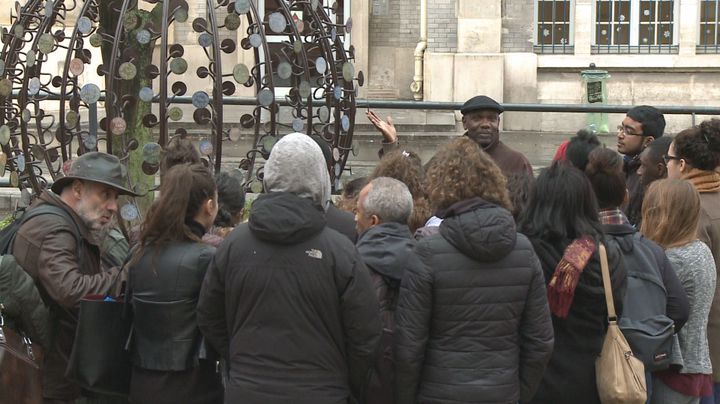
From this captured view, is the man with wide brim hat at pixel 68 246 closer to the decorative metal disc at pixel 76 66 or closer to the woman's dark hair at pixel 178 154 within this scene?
the woman's dark hair at pixel 178 154

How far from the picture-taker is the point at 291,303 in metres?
4.00

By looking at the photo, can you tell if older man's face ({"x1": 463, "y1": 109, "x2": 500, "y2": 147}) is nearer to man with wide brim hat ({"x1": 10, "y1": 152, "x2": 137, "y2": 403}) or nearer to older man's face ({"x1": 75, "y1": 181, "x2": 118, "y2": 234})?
man with wide brim hat ({"x1": 10, "y1": 152, "x2": 137, "y2": 403})

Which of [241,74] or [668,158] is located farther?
[668,158]

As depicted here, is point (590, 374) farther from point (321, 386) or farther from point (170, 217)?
point (170, 217)

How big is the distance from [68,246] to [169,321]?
543 millimetres

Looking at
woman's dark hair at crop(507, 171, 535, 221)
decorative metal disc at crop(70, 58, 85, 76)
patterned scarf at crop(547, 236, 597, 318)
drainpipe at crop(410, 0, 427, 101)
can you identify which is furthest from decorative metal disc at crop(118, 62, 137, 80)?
drainpipe at crop(410, 0, 427, 101)

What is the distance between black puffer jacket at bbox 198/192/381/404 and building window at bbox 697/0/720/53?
1417 centimetres

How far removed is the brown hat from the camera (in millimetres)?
4617

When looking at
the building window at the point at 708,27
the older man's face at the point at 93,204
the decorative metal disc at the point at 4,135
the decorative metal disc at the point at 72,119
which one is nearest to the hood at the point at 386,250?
the older man's face at the point at 93,204

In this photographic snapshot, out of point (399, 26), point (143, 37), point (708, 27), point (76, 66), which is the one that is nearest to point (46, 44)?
point (76, 66)

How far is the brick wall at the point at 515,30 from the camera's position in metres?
16.8

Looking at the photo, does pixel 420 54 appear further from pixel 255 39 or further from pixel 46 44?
pixel 46 44

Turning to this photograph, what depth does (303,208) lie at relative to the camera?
4.06 metres

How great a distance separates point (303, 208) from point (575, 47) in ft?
44.5
